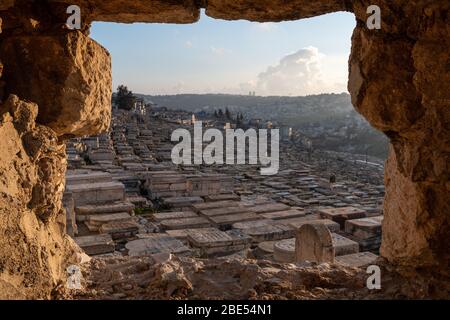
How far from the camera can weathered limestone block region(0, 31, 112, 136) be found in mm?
2801

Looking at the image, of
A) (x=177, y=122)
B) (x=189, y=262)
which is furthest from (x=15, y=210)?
(x=177, y=122)

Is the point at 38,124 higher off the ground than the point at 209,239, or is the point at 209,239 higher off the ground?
the point at 38,124

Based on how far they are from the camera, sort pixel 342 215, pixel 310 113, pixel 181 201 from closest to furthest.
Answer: pixel 342 215 < pixel 181 201 < pixel 310 113

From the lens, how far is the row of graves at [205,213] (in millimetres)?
7949

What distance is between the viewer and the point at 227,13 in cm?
311

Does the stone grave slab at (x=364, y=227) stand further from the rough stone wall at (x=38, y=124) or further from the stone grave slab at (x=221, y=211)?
the rough stone wall at (x=38, y=124)

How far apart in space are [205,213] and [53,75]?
8.44 meters

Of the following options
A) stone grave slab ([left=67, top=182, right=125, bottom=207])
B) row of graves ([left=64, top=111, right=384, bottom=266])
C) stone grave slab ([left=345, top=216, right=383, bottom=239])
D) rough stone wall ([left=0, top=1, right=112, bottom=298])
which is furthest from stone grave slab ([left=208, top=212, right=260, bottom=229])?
rough stone wall ([left=0, top=1, right=112, bottom=298])

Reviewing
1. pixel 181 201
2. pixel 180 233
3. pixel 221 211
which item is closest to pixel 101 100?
pixel 180 233

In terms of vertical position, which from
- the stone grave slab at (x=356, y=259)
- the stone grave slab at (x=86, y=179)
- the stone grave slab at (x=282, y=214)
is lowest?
the stone grave slab at (x=282, y=214)

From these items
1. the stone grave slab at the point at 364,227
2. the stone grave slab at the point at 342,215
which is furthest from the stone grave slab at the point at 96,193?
the stone grave slab at the point at 364,227

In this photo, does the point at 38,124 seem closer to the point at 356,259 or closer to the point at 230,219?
the point at 356,259

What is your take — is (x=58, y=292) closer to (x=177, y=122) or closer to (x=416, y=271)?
(x=416, y=271)

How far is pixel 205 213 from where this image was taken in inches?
435
